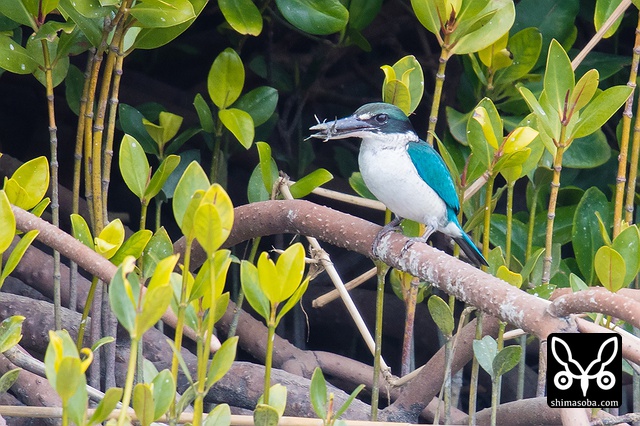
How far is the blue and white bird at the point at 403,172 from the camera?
2064mm

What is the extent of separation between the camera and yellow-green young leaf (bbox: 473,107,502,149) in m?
1.57

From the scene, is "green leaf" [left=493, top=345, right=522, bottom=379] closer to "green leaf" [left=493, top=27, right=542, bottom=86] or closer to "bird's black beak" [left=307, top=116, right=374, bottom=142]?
"bird's black beak" [left=307, top=116, right=374, bottom=142]

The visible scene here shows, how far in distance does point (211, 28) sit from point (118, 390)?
2368 mm

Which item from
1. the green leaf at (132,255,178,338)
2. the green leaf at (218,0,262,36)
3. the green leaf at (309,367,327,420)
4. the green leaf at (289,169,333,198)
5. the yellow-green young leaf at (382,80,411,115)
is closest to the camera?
the green leaf at (132,255,178,338)

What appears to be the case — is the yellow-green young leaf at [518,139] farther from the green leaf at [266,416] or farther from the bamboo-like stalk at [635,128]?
the green leaf at [266,416]

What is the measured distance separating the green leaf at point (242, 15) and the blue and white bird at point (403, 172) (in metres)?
0.28

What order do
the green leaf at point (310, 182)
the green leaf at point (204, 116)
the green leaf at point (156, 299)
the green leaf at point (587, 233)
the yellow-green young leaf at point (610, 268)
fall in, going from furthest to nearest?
1. the green leaf at point (204, 116)
2. the green leaf at point (587, 233)
3. the green leaf at point (310, 182)
4. the yellow-green young leaf at point (610, 268)
5. the green leaf at point (156, 299)

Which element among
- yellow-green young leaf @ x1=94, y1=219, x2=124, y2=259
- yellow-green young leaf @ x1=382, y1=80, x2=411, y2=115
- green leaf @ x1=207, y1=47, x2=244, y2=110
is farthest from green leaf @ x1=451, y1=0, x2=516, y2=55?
yellow-green young leaf @ x1=94, y1=219, x2=124, y2=259

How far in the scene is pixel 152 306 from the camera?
0.90 m

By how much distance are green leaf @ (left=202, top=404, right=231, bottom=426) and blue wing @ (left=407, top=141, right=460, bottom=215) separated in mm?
1190

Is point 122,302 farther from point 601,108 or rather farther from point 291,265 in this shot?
point 601,108

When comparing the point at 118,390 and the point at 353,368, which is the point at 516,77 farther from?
the point at 118,390

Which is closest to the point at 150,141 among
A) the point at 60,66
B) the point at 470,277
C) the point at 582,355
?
the point at 60,66

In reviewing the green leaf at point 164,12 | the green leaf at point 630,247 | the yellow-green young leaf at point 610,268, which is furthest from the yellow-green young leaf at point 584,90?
the green leaf at point 164,12
